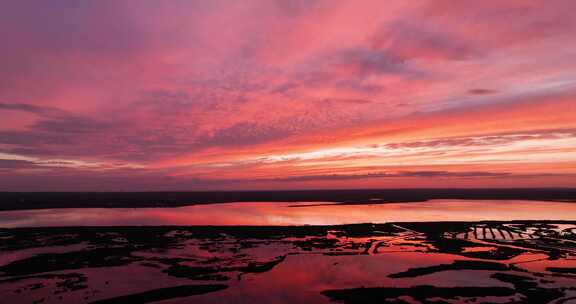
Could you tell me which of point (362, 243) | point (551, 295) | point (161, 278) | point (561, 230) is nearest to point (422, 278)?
point (551, 295)

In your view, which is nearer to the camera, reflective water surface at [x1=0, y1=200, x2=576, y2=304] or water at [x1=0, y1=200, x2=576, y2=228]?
reflective water surface at [x1=0, y1=200, x2=576, y2=304]

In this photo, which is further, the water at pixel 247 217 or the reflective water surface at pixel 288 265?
the water at pixel 247 217

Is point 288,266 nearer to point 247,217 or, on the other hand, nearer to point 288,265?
point 288,265

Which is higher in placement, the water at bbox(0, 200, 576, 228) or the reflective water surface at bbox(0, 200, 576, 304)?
the water at bbox(0, 200, 576, 228)

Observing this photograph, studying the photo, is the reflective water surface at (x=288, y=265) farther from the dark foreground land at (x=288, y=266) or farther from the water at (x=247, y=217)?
the water at (x=247, y=217)

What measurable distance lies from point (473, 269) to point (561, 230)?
957 inches

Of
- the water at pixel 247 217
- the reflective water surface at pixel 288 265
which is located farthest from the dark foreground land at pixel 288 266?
the water at pixel 247 217

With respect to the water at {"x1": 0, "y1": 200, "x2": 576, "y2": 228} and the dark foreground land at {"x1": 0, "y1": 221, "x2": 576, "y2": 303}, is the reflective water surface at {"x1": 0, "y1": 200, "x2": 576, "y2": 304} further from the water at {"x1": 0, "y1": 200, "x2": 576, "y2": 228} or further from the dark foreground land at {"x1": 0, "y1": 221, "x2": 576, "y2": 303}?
the water at {"x1": 0, "y1": 200, "x2": 576, "y2": 228}

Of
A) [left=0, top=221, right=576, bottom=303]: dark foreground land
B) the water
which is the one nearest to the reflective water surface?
[left=0, top=221, right=576, bottom=303]: dark foreground land

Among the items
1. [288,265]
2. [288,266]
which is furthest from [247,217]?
[288,266]

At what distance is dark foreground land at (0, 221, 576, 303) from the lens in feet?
63.3

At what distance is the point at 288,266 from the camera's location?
25.6 metres

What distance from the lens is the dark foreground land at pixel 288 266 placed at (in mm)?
19281

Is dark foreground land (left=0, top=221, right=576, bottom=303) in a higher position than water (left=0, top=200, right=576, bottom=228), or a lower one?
lower
